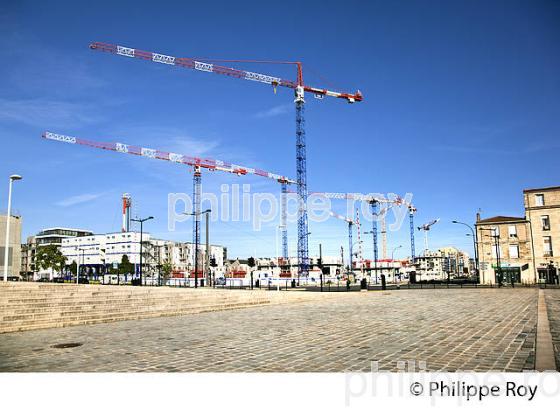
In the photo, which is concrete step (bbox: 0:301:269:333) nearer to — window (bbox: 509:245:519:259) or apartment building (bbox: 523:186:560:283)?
window (bbox: 509:245:519:259)

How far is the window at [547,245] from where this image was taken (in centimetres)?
5200

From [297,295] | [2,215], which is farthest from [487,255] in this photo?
[2,215]

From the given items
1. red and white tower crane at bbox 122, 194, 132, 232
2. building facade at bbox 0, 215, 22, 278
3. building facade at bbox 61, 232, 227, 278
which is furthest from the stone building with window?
red and white tower crane at bbox 122, 194, 132, 232

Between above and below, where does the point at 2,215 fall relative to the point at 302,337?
above

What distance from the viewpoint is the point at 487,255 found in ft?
182

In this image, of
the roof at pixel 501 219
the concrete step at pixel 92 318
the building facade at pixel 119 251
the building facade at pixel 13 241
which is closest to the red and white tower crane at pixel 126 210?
the building facade at pixel 119 251

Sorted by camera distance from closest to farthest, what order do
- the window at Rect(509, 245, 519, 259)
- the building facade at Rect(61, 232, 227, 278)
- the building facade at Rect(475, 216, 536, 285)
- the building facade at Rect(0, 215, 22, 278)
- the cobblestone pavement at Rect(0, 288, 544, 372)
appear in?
1. the cobblestone pavement at Rect(0, 288, 544, 372)
2. the building facade at Rect(475, 216, 536, 285)
3. the window at Rect(509, 245, 519, 259)
4. the building facade at Rect(0, 215, 22, 278)
5. the building facade at Rect(61, 232, 227, 278)

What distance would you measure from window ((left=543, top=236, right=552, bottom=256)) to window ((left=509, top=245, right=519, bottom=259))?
316cm

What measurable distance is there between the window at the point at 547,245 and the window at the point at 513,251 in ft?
Answer: 10.4

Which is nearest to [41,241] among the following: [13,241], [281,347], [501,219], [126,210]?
[126,210]

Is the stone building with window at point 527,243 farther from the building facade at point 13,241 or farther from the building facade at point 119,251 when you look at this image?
the building facade at point 119,251

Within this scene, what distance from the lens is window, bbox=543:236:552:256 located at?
171ft
